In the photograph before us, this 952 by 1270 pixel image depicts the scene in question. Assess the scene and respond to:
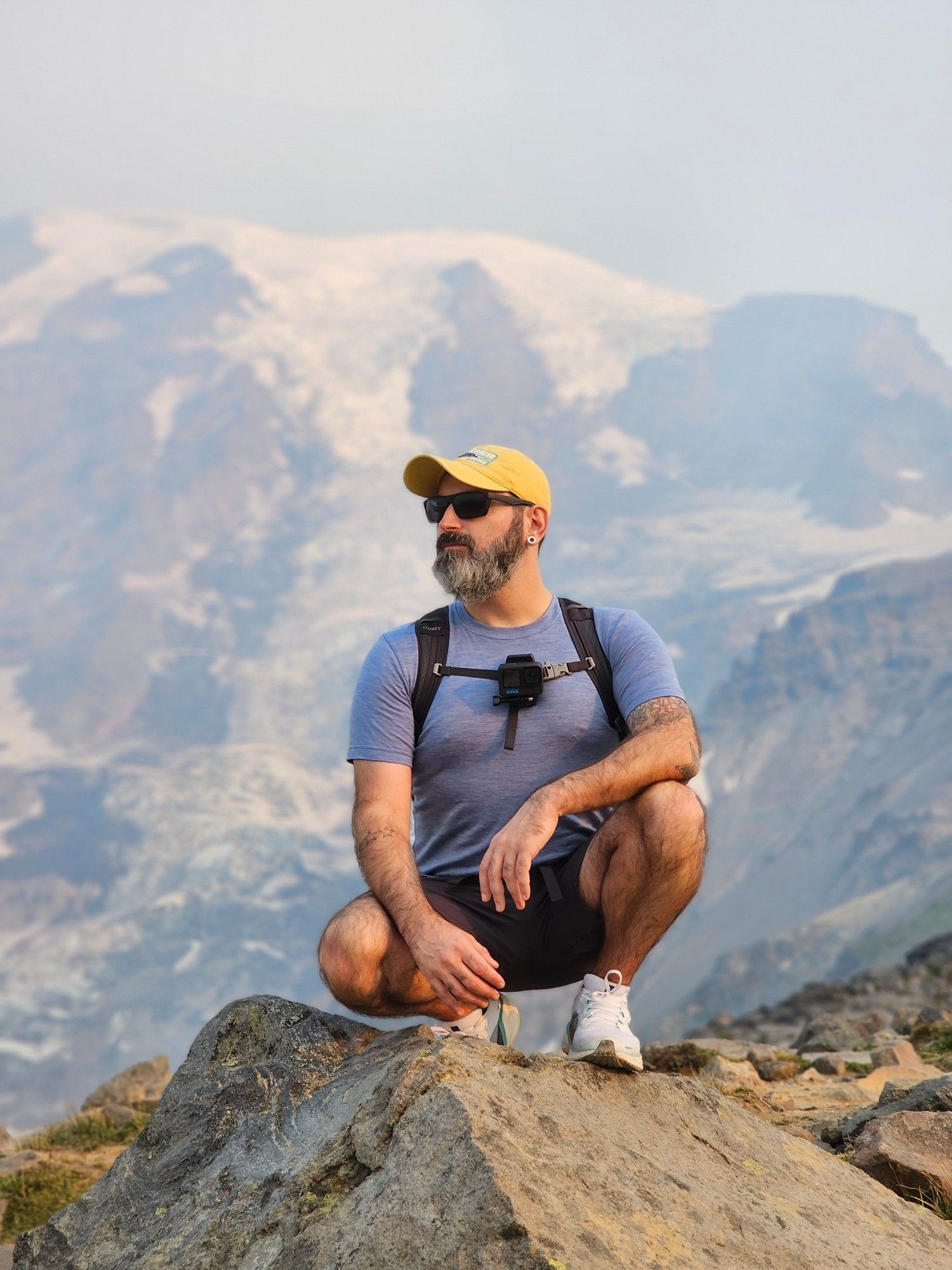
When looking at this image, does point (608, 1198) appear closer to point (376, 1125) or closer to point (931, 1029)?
point (376, 1125)

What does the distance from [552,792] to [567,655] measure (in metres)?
0.80

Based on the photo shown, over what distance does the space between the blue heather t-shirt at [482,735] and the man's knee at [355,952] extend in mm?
616

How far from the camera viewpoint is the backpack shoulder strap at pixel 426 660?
18.4ft

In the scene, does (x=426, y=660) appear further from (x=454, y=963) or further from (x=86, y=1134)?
(x=86, y=1134)

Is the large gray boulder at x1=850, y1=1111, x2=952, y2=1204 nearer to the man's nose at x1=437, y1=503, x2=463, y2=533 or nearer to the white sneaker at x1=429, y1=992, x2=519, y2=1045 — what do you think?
the white sneaker at x1=429, y1=992, x2=519, y2=1045

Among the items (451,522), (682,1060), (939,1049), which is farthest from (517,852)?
(939,1049)

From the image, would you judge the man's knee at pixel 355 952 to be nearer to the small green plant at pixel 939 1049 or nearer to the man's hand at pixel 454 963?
the man's hand at pixel 454 963

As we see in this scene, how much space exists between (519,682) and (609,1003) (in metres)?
1.31

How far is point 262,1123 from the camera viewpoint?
185 inches

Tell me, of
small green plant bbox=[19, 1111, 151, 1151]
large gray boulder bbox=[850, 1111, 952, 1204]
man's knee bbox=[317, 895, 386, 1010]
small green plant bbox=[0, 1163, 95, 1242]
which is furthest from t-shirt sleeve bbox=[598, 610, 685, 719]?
small green plant bbox=[19, 1111, 151, 1151]

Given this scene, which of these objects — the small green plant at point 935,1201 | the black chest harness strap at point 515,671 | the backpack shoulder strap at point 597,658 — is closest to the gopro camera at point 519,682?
the black chest harness strap at point 515,671

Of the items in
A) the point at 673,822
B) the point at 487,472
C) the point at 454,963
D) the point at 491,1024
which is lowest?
the point at 491,1024

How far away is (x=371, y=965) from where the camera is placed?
501 centimetres

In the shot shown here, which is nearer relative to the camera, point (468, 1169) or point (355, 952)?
point (468, 1169)
